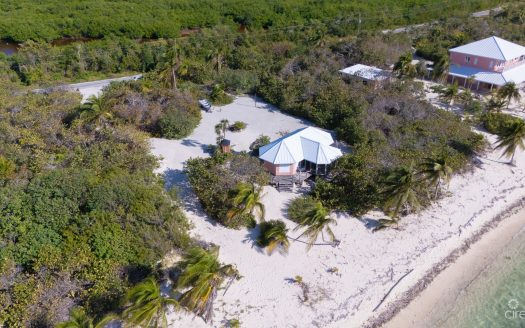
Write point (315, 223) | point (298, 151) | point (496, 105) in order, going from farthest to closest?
point (496, 105) < point (298, 151) < point (315, 223)

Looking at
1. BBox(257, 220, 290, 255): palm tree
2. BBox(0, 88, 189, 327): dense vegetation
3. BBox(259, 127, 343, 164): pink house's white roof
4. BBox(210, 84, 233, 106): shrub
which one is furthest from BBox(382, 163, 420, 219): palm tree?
BBox(210, 84, 233, 106): shrub

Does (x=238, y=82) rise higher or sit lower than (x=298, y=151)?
higher

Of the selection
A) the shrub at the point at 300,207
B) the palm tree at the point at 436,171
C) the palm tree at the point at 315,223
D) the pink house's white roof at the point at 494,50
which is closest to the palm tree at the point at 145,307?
the palm tree at the point at 315,223

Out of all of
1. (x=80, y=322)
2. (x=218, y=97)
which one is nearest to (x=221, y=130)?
(x=218, y=97)

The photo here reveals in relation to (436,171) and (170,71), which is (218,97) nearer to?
(170,71)

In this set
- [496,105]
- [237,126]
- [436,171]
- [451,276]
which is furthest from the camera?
[496,105]

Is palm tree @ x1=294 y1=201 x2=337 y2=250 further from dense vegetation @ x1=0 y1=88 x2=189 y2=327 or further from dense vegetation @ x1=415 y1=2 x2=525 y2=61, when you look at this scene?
dense vegetation @ x1=415 y1=2 x2=525 y2=61

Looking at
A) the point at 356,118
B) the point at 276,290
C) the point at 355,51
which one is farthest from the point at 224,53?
the point at 276,290
